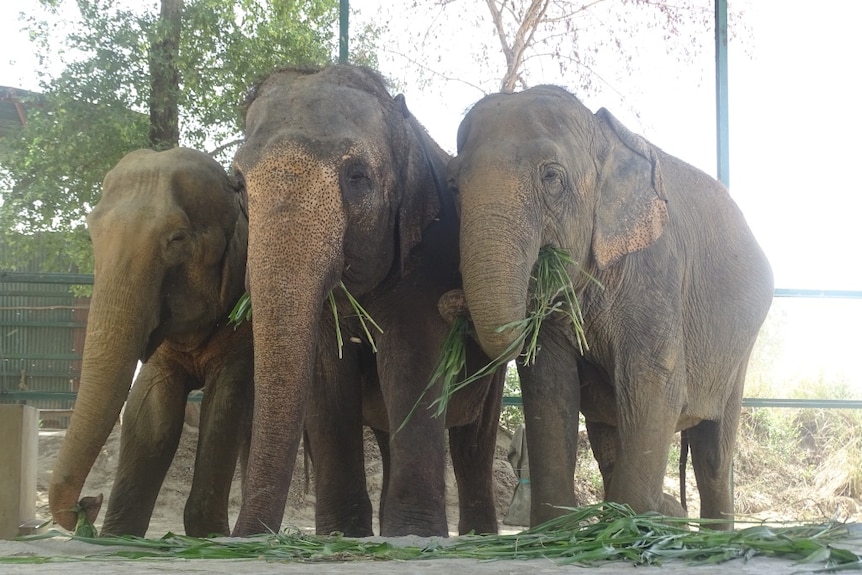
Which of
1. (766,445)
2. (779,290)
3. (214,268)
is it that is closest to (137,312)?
(214,268)

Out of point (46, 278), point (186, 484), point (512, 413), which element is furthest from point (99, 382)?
point (512, 413)

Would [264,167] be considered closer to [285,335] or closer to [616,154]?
[285,335]

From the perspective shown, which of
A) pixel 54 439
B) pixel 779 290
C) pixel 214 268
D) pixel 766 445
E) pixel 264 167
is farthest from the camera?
pixel 766 445

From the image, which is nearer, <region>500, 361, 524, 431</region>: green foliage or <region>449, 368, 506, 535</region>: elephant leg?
<region>449, 368, 506, 535</region>: elephant leg

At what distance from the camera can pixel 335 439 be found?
176 inches

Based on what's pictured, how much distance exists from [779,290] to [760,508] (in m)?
2.80

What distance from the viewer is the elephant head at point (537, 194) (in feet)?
11.7

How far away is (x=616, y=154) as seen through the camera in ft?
14.1

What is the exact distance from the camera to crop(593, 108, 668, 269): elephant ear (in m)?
4.13

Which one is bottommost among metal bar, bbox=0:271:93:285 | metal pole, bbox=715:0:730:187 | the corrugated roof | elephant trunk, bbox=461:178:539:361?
elephant trunk, bbox=461:178:539:361

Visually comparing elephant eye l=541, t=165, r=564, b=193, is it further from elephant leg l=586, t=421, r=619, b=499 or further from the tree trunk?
the tree trunk

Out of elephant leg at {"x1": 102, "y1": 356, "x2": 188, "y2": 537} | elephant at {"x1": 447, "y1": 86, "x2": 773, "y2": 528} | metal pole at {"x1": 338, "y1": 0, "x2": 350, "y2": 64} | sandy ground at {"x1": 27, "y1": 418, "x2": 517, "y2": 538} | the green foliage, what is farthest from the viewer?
the green foliage

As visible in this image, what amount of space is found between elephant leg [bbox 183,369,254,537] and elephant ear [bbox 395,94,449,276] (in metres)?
0.97

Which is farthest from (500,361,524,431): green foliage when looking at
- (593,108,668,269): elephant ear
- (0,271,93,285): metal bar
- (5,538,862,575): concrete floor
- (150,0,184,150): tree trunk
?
(5,538,862,575): concrete floor
